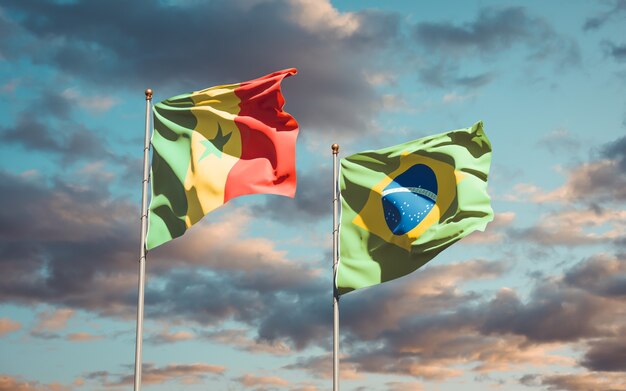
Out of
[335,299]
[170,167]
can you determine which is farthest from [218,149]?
[335,299]

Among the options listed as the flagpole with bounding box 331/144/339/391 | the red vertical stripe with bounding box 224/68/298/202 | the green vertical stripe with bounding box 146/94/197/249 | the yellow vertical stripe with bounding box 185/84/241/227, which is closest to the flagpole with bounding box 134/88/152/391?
the green vertical stripe with bounding box 146/94/197/249

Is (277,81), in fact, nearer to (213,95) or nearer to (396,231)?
(213,95)

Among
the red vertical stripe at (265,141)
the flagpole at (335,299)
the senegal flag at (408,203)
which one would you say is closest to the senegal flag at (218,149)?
the red vertical stripe at (265,141)

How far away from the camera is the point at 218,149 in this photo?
39.5 metres

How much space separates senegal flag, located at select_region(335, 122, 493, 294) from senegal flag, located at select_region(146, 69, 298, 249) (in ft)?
11.1

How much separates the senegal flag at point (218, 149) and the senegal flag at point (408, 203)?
3379 mm

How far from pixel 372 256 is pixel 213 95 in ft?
30.5

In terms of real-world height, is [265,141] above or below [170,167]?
above

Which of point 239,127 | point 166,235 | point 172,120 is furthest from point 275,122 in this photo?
point 166,235

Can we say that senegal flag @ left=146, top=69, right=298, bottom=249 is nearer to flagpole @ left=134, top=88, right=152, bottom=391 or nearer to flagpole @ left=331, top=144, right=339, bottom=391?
flagpole @ left=134, top=88, right=152, bottom=391

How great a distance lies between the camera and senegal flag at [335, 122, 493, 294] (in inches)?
1558

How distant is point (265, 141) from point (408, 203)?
648 cm

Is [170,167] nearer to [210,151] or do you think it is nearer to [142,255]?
[210,151]

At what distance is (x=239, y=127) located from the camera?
39.9m
